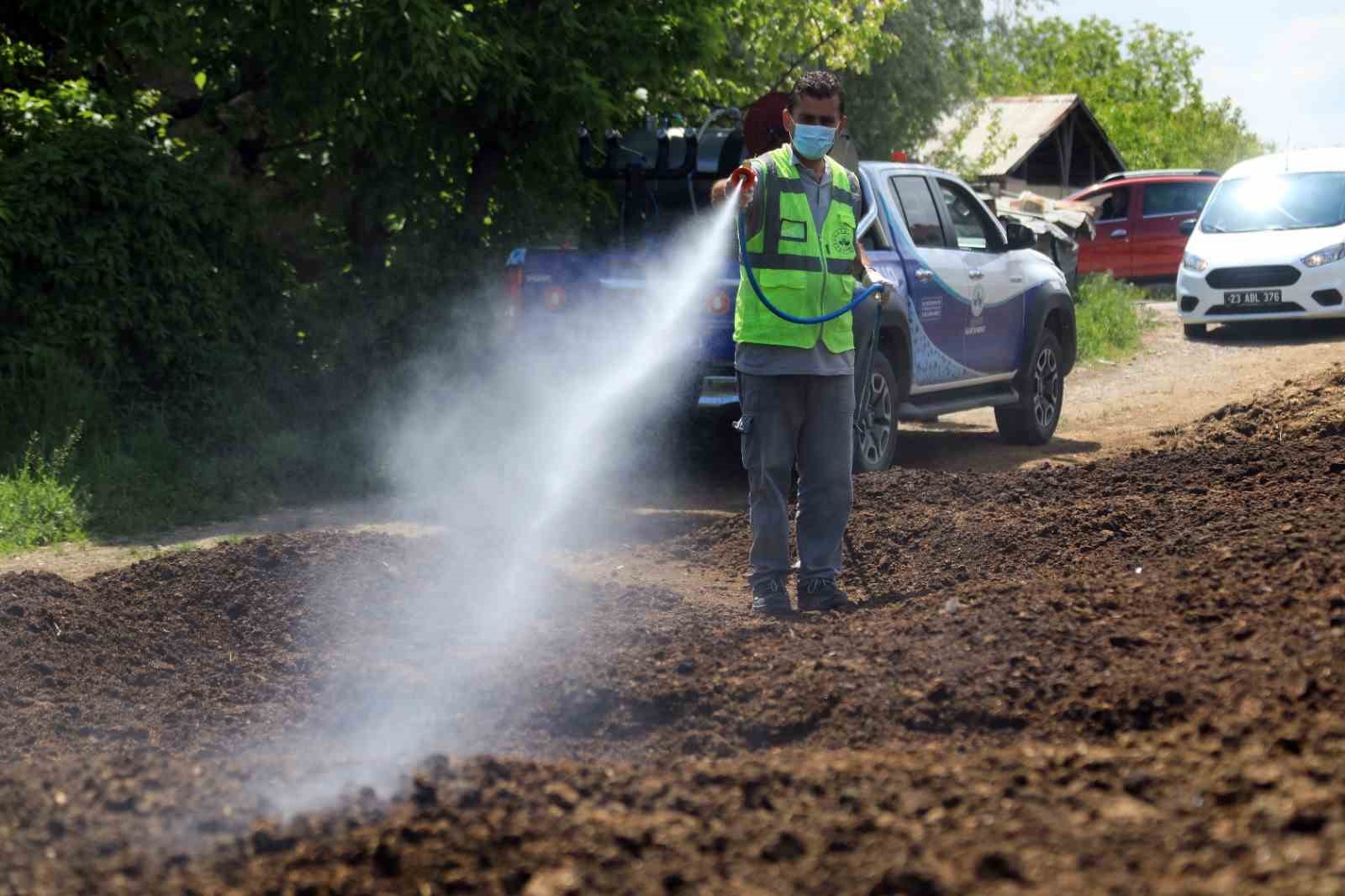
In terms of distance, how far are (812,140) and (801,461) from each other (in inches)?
51.8

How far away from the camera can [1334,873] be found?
107 inches

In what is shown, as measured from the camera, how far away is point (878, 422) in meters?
9.83

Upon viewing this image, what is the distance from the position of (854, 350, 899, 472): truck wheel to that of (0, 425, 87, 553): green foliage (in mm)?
4439

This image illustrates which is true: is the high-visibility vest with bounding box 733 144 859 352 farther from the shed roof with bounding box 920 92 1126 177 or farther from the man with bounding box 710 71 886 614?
the shed roof with bounding box 920 92 1126 177

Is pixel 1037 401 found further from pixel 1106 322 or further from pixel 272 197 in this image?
pixel 1106 322

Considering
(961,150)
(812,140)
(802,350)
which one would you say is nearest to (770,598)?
(802,350)

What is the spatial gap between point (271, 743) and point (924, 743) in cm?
198

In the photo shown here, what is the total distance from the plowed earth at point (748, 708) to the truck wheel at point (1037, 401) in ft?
8.85

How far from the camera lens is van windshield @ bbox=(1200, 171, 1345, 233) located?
18500 millimetres

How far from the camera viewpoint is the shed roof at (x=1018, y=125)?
4134 centimetres

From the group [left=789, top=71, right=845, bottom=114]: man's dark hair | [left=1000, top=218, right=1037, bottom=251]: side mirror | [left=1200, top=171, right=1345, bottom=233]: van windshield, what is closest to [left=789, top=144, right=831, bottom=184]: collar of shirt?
[left=789, top=71, right=845, bottom=114]: man's dark hair

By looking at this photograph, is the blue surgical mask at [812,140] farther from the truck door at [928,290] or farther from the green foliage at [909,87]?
the green foliage at [909,87]

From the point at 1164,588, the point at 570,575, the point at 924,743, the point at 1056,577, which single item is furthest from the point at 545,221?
the point at 924,743

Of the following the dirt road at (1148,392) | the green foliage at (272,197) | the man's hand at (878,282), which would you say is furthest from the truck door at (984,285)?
the man's hand at (878,282)
